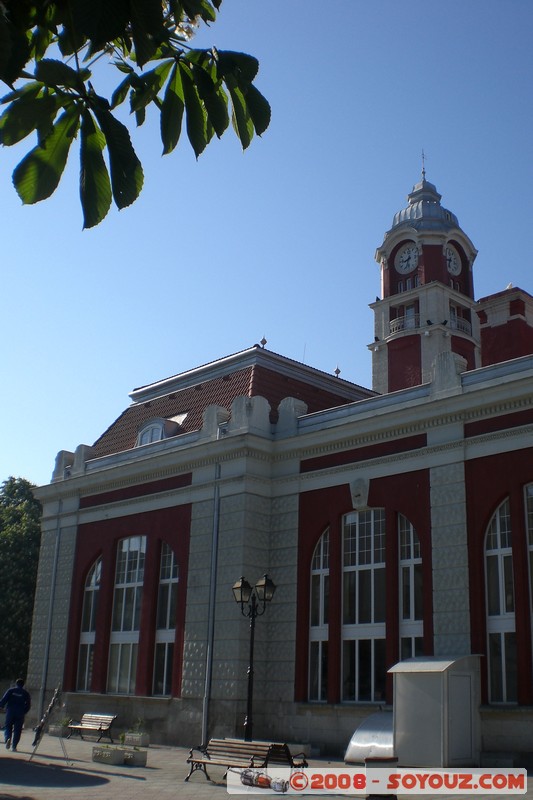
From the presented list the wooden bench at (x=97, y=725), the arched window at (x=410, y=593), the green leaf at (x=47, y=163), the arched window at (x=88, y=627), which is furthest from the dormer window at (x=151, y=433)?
→ the green leaf at (x=47, y=163)

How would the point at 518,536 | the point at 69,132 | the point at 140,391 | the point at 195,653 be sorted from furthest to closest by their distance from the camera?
the point at 140,391
the point at 195,653
the point at 518,536
the point at 69,132

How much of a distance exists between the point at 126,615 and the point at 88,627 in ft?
7.06

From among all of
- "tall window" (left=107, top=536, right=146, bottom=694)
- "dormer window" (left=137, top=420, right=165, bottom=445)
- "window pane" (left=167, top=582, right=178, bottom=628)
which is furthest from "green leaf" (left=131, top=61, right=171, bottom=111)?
"dormer window" (left=137, top=420, right=165, bottom=445)

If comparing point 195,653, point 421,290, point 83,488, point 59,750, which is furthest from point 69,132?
point 421,290

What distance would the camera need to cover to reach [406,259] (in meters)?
46.3

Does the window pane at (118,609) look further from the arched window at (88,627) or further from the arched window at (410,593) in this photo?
the arched window at (410,593)

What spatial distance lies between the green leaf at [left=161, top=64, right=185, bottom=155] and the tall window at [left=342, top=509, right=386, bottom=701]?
1982cm

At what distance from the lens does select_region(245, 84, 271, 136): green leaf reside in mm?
3850

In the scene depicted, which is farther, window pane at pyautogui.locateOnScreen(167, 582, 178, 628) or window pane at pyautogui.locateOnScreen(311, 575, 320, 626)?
window pane at pyautogui.locateOnScreen(167, 582, 178, 628)

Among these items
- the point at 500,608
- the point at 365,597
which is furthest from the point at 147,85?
the point at 365,597

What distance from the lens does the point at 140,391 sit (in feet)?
113

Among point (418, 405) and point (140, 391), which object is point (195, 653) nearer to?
point (418, 405)

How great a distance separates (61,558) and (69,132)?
29.3 metres

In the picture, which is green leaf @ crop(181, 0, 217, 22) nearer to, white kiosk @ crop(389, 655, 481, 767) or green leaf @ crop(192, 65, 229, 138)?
green leaf @ crop(192, 65, 229, 138)
